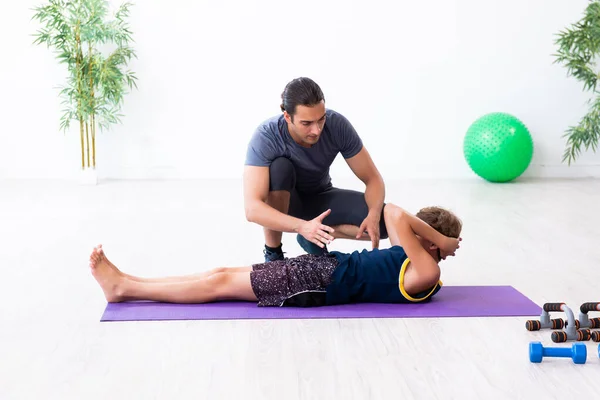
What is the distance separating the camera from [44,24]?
237 inches

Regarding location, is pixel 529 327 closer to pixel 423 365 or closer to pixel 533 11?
pixel 423 365

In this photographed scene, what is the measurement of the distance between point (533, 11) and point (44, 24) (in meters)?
3.71

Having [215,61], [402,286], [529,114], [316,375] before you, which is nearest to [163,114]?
[215,61]

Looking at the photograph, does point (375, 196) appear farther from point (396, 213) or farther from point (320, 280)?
point (320, 280)

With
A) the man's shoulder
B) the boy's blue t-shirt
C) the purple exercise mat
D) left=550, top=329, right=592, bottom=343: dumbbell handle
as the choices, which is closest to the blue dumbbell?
left=550, top=329, right=592, bottom=343: dumbbell handle

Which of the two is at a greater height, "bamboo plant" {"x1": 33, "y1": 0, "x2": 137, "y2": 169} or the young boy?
"bamboo plant" {"x1": 33, "y1": 0, "x2": 137, "y2": 169}

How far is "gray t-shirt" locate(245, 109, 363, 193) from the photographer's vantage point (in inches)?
123

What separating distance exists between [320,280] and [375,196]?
547 mm

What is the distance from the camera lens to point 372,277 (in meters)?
2.77

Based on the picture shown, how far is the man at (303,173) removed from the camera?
2.89 meters

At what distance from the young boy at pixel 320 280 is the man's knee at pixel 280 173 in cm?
40

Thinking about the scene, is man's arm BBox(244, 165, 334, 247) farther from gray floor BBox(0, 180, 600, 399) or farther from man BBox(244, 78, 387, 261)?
gray floor BBox(0, 180, 600, 399)

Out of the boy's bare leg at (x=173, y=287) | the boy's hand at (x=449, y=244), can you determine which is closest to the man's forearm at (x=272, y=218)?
the boy's bare leg at (x=173, y=287)

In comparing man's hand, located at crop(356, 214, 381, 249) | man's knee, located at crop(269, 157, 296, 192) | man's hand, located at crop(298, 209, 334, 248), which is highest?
man's knee, located at crop(269, 157, 296, 192)
